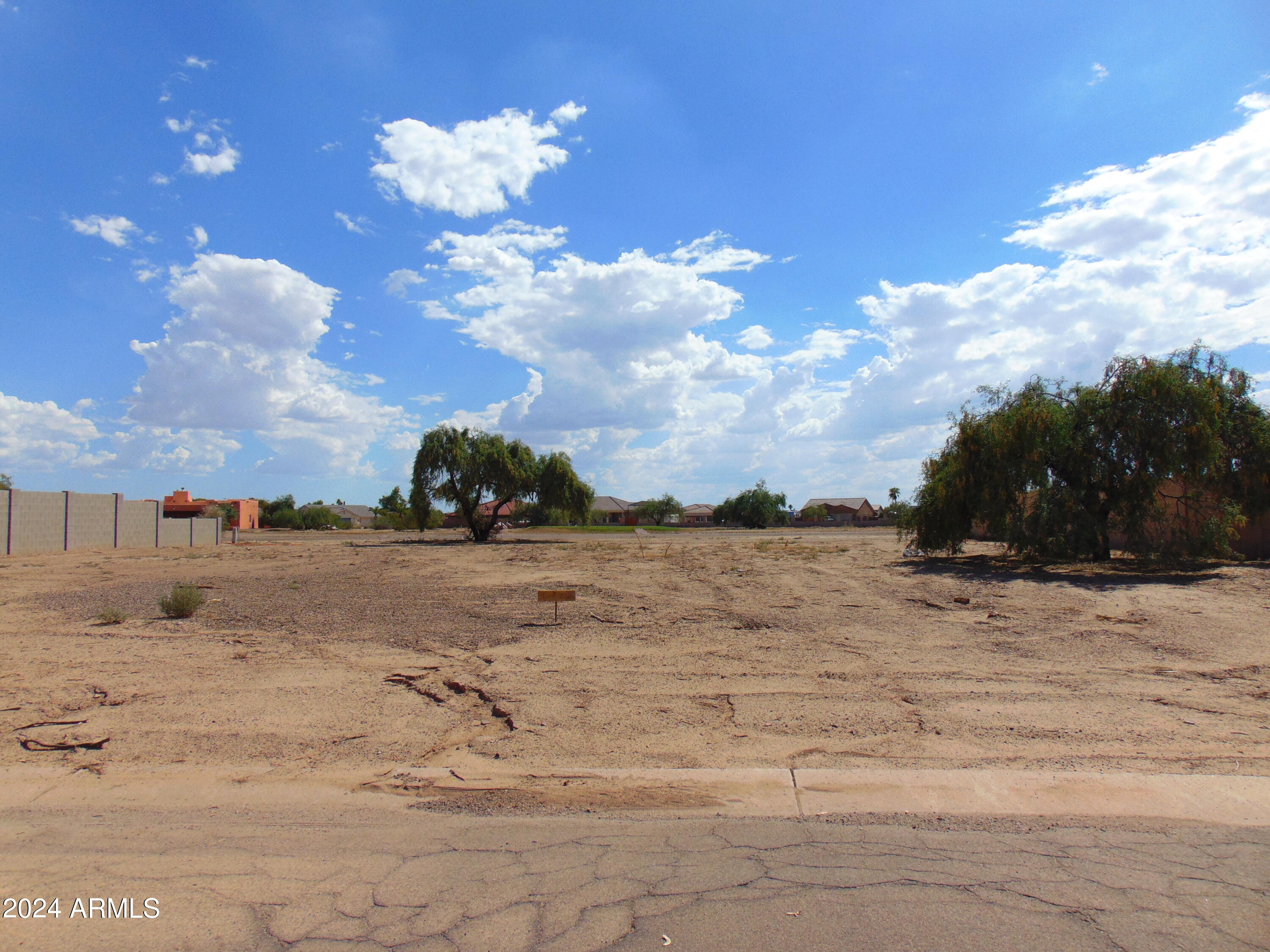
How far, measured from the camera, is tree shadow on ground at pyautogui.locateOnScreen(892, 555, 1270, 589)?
17844 millimetres

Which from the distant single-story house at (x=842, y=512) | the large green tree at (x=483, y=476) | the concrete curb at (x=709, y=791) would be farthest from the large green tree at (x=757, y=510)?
the concrete curb at (x=709, y=791)

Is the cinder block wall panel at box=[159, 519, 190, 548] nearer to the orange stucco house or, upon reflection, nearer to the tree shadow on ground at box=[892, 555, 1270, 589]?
the orange stucco house

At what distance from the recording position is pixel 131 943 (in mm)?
3410

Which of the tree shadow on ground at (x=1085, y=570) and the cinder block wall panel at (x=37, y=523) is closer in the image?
the tree shadow on ground at (x=1085, y=570)

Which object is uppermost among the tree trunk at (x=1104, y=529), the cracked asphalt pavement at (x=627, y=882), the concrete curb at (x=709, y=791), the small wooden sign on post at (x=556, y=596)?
the tree trunk at (x=1104, y=529)

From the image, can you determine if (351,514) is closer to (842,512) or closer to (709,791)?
(842,512)

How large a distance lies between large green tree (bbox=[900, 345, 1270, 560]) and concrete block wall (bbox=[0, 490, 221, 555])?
41618mm

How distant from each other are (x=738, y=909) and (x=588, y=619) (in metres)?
9.49

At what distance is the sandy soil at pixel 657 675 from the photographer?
6.34 meters

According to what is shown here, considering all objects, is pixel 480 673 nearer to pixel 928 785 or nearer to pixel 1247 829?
pixel 928 785

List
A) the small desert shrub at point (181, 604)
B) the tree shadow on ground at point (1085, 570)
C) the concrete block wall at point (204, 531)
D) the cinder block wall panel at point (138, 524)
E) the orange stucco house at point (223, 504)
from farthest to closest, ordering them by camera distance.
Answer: the orange stucco house at point (223, 504) < the concrete block wall at point (204, 531) < the cinder block wall panel at point (138, 524) < the tree shadow on ground at point (1085, 570) < the small desert shrub at point (181, 604)

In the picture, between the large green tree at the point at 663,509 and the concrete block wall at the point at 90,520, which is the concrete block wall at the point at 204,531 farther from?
the large green tree at the point at 663,509

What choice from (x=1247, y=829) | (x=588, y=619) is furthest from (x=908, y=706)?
(x=588, y=619)

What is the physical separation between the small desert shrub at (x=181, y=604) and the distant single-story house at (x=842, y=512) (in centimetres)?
10986
